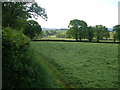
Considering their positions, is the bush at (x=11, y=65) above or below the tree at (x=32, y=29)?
below

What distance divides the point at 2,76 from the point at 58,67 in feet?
20.5

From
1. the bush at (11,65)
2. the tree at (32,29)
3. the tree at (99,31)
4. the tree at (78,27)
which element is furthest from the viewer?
the tree at (99,31)

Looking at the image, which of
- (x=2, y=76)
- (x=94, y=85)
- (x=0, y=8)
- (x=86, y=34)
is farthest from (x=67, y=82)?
(x=86, y=34)

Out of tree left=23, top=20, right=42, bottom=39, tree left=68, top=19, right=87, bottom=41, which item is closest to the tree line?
tree left=68, top=19, right=87, bottom=41

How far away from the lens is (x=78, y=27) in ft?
196

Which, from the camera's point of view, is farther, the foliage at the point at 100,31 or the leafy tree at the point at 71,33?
the foliage at the point at 100,31

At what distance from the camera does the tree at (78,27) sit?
58.8 meters

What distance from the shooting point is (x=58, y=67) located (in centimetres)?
1062

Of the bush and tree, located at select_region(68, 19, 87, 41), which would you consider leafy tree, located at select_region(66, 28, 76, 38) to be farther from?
the bush

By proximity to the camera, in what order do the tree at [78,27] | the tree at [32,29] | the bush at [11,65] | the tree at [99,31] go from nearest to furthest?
the bush at [11,65] → the tree at [32,29] → the tree at [78,27] → the tree at [99,31]

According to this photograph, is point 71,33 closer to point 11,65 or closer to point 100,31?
point 100,31

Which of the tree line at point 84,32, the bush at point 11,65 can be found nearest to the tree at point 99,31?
the tree line at point 84,32

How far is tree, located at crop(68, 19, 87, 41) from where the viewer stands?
58.8 metres

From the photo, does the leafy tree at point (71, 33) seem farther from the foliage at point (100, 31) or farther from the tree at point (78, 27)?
the foliage at point (100, 31)
